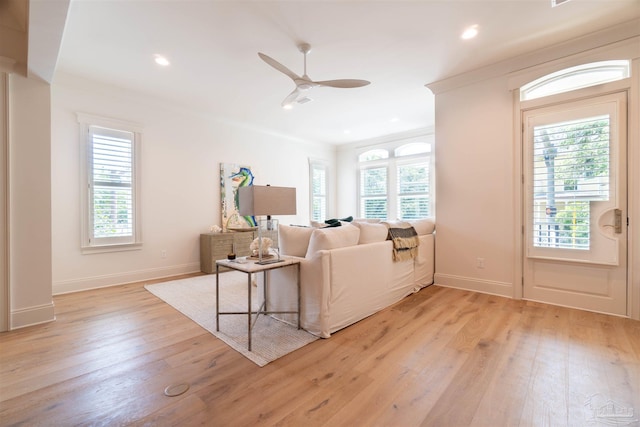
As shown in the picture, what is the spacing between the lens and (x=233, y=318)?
284 cm

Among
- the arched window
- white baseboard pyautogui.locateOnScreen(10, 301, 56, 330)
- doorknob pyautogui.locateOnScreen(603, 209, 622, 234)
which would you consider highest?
the arched window

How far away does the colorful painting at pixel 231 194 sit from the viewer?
5.34 metres

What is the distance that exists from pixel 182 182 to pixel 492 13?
4794 millimetres

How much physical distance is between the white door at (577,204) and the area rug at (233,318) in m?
2.89

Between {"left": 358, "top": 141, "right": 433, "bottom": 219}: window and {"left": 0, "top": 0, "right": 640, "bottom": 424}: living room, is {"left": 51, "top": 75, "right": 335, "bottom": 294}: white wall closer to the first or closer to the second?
{"left": 0, "top": 0, "right": 640, "bottom": 424}: living room

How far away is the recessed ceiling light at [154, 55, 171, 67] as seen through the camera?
3234mm

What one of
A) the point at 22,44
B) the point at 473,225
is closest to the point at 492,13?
the point at 473,225

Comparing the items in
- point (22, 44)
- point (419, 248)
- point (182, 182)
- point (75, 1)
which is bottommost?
point (419, 248)

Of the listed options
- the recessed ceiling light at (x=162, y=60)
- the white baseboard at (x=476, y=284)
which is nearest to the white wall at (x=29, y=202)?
the recessed ceiling light at (x=162, y=60)

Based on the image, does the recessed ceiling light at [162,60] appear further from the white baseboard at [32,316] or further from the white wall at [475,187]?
the white wall at [475,187]

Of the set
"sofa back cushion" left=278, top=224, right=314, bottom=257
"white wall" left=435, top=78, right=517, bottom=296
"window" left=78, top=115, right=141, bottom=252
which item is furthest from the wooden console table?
"white wall" left=435, top=78, right=517, bottom=296

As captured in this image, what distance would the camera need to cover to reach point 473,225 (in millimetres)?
3732

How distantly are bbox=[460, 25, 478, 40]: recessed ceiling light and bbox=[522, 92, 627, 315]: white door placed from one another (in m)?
1.21

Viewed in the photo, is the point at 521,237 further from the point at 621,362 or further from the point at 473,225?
the point at 621,362
